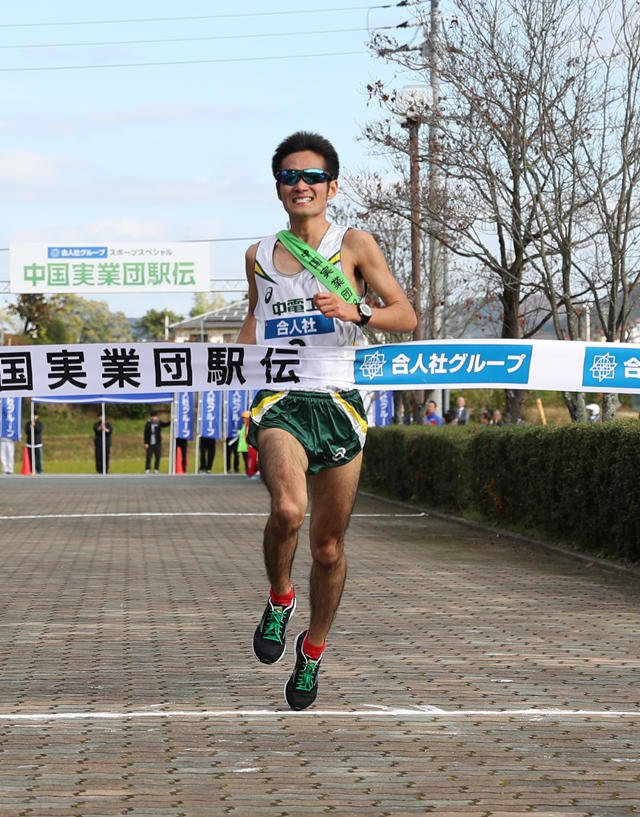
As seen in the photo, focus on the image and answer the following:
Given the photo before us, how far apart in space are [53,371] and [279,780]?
14.0ft

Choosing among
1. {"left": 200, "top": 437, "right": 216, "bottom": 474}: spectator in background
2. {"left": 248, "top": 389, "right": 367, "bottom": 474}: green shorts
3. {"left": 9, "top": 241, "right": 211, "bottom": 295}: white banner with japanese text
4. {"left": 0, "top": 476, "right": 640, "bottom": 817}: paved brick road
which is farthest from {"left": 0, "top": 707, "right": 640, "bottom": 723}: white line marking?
{"left": 9, "top": 241, "right": 211, "bottom": 295}: white banner with japanese text

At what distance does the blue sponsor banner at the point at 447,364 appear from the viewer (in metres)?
8.23

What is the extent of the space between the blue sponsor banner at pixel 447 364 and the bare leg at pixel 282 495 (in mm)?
1631

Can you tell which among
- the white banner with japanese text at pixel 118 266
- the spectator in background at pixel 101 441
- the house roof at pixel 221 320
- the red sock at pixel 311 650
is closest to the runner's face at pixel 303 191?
the red sock at pixel 311 650

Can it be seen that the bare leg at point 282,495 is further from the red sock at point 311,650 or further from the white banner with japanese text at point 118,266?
the white banner with japanese text at point 118,266

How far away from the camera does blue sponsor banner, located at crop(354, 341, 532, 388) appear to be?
8.23 m

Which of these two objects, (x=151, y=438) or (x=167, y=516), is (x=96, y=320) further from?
(x=167, y=516)

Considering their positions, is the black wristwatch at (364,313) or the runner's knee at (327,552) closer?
the black wristwatch at (364,313)

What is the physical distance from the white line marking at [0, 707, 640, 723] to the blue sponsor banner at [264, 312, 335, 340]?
61.9 inches

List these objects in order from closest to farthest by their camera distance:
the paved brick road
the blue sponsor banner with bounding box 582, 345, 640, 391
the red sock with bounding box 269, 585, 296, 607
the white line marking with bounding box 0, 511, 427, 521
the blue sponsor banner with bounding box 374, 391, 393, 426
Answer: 1. the paved brick road
2. the red sock with bounding box 269, 585, 296, 607
3. the blue sponsor banner with bounding box 582, 345, 640, 391
4. the white line marking with bounding box 0, 511, 427, 521
5. the blue sponsor banner with bounding box 374, 391, 393, 426

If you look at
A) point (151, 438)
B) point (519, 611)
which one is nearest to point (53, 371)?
point (519, 611)

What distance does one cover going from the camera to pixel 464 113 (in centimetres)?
2194

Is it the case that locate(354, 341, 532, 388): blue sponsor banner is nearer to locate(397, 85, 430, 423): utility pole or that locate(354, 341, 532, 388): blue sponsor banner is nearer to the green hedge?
the green hedge

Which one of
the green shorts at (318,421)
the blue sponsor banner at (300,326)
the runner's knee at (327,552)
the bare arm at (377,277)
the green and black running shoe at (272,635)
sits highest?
the bare arm at (377,277)
